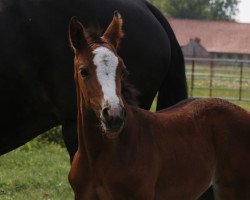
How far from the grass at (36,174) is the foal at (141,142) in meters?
2.38

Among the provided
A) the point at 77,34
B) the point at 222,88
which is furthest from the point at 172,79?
the point at 222,88

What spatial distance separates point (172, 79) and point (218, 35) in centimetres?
4758

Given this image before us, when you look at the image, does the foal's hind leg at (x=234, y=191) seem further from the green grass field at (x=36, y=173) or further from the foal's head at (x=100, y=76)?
the green grass field at (x=36, y=173)

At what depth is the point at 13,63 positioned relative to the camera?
14.3 ft

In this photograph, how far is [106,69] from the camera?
10.5 ft

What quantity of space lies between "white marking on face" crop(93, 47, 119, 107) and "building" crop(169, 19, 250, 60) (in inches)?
1762

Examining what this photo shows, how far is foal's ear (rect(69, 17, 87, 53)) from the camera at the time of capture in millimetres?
3389

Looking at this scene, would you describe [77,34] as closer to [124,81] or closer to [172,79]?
[124,81]

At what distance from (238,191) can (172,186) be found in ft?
1.87

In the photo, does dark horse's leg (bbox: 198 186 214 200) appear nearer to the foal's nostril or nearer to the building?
the foal's nostril

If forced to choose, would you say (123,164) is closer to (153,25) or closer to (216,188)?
(216,188)

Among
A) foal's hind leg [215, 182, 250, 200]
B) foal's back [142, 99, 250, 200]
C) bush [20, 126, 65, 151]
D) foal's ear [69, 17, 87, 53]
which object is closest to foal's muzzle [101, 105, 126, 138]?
foal's ear [69, 17, 87, 53]

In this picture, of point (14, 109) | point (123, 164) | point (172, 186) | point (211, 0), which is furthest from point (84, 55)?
point (211, 0)

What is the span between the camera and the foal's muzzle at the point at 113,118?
298 centimetres
